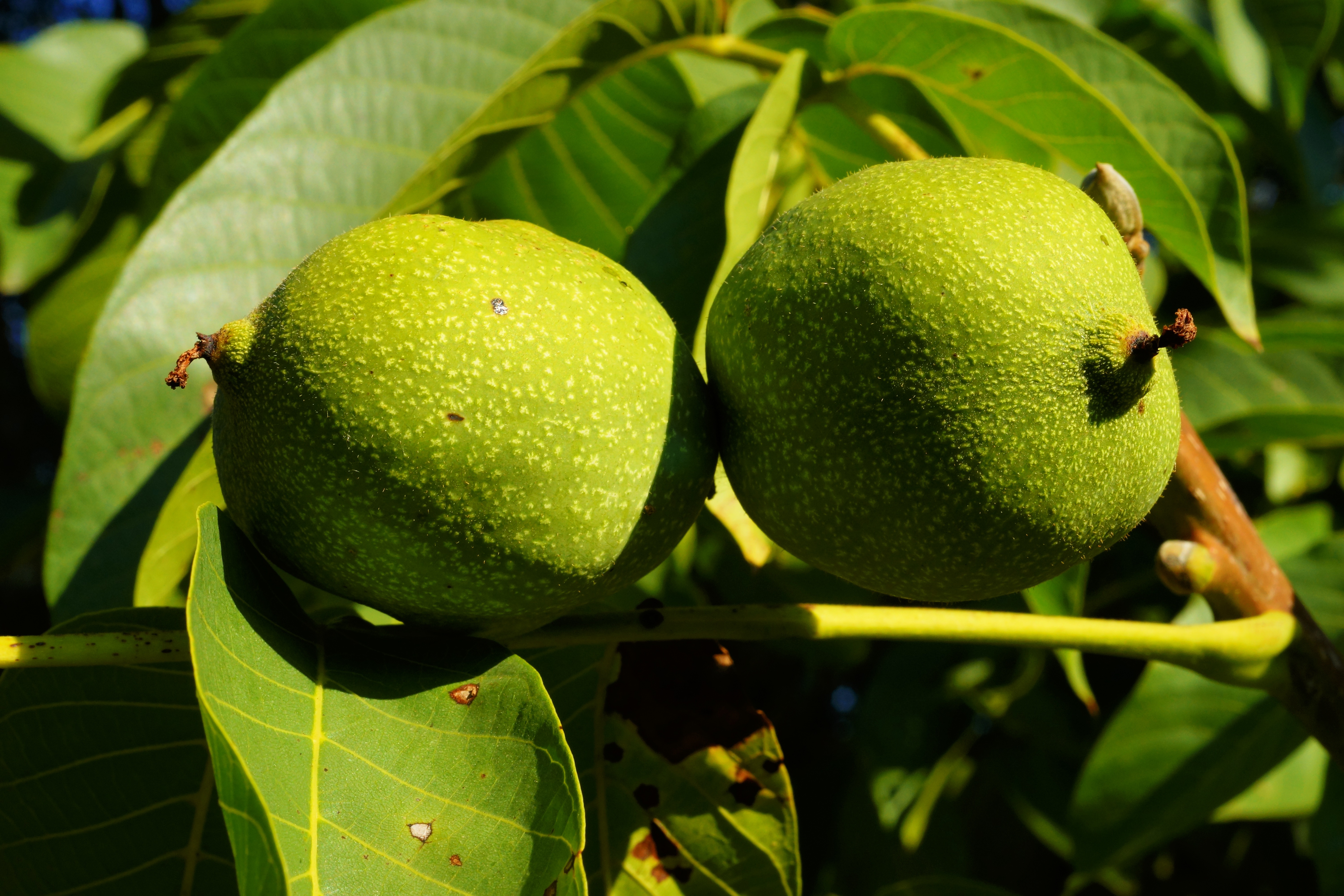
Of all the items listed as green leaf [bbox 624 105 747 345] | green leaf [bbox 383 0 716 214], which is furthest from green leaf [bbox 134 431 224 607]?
green leaf [bbox 624 105 747 345]

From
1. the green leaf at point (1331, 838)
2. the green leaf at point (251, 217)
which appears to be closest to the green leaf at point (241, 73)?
the green leaf at point (251, 217)

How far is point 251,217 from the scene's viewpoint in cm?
148

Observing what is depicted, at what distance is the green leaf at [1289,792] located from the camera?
2121mm

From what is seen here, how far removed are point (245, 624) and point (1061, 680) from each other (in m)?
2.30

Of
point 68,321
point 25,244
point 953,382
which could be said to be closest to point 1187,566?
point 953,382

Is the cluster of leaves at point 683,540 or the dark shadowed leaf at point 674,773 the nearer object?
the cluster of leaves at point 683,540

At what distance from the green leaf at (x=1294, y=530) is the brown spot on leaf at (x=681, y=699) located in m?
1.53

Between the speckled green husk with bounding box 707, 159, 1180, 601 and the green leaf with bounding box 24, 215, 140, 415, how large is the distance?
2097mm

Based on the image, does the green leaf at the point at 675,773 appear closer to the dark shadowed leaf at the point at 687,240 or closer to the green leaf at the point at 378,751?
the green leaf at the point at 378,751

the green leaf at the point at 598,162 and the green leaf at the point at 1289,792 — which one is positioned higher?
the green leaf at the point at 598,162

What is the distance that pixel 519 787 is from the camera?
0.92 m

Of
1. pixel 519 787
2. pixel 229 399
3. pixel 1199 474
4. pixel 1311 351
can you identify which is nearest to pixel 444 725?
pixel 519 787

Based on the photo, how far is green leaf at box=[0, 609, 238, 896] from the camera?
1064 millimetres

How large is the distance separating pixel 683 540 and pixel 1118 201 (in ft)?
Answer: 2.29
